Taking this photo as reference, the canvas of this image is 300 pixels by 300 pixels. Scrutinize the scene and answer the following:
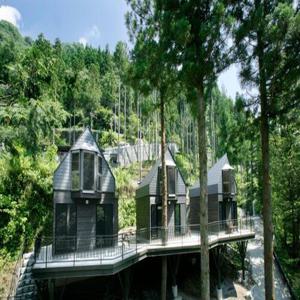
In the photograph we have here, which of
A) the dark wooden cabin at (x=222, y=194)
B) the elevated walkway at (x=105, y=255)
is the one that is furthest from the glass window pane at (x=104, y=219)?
the dark wooden cabin at (x=222, y=194)

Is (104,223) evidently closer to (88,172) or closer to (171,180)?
(88,172)

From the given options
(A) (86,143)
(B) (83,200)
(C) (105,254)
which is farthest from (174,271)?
(A) (86,143)

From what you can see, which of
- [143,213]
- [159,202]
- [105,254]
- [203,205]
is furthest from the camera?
[143,213]

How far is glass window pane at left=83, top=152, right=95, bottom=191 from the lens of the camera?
13836mm

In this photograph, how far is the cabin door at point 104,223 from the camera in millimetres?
14250

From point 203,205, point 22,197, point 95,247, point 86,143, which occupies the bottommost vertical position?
point 95,247

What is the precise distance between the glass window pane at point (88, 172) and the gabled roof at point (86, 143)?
0.33 meters

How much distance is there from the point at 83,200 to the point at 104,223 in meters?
1.69

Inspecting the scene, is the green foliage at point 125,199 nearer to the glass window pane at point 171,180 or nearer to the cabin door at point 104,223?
the glass window pane at point 171,180

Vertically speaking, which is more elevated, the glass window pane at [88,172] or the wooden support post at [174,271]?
the glass window pane at [88,172]

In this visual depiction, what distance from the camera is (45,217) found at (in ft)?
53.1

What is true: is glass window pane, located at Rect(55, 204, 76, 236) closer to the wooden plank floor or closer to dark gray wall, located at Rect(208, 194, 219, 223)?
the wooden plank floor

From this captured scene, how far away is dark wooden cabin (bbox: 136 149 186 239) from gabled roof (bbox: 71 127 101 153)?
4.79m

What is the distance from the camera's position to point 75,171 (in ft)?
45.6
